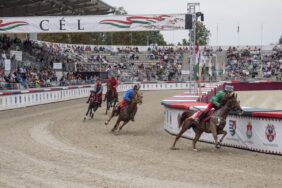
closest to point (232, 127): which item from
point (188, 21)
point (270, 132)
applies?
point (270, 132)

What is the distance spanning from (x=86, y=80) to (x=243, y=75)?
22.5 meters

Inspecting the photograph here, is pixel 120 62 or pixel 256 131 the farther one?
pixel 120 62

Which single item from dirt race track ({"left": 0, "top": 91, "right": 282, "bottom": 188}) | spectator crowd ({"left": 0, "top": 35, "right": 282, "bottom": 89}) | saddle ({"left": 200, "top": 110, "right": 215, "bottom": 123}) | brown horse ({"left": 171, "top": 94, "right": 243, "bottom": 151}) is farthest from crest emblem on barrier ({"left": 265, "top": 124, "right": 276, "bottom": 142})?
spectator crowd ({"left": 0, "top": 35, "right": 282, "bottom": 89})

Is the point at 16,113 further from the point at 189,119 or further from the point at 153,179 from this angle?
the point at 153,179

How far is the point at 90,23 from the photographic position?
117 ft

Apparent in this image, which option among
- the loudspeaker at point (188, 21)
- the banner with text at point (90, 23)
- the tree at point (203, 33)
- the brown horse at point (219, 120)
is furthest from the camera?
the tree at point (203, 33)

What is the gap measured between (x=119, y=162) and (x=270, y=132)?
15.0ft

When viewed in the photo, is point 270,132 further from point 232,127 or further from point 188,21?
point 188,21

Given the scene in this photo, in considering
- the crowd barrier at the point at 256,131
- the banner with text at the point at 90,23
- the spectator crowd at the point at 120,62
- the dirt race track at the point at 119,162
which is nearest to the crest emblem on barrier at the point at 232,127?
the crowd barrier at the point at 256,131


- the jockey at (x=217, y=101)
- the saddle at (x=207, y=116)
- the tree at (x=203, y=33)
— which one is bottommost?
the saddle at (x=207, y=116)

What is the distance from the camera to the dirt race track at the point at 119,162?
1005 centimetres

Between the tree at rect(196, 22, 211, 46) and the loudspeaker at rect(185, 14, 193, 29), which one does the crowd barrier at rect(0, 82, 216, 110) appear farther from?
the tree at rect(196, 22, 211, 46)

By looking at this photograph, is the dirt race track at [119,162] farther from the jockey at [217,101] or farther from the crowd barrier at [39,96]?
the crowd barrier at [39,96]

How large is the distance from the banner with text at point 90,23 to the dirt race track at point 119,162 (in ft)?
54.2
